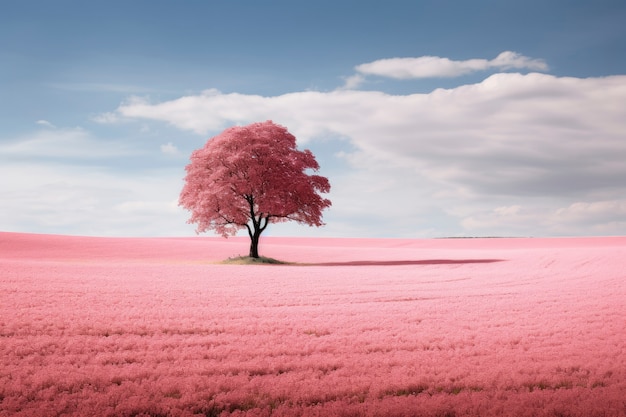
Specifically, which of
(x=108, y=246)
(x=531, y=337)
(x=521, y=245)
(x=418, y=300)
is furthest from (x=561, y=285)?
(x=521, y=245)

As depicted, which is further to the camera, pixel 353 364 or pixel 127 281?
pixel 127 281

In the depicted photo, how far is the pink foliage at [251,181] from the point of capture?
45.8m

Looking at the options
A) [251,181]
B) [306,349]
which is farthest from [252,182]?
[306,349]

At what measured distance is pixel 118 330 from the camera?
13.7 m

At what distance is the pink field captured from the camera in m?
8.40

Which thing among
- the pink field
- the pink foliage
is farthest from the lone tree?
the pink field

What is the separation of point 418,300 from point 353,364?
11.6 meters

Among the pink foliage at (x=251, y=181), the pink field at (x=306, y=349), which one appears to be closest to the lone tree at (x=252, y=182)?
the pink foliage at (x=251, y=181)

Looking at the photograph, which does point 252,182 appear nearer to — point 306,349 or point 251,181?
point 251,181

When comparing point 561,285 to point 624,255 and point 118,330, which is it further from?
point 624,255

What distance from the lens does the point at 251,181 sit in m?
45.9

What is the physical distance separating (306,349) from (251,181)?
1369 inches

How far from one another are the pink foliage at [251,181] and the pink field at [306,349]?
19579 mm

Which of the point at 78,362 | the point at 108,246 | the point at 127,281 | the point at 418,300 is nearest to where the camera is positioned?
the point at 78,362
